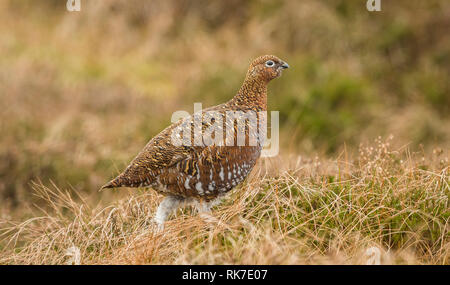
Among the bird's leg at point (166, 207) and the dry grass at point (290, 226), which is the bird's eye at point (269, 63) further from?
the bird's leg at point (166, 207)

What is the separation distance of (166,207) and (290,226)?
897 millimetres

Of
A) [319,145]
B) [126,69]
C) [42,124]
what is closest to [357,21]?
[319,145]

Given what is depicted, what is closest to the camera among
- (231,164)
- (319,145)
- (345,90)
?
(231,164)

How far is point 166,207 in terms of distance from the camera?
4148 millimetres

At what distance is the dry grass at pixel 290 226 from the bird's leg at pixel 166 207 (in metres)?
0.08

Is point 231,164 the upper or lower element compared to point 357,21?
lower

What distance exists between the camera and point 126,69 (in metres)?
11.5

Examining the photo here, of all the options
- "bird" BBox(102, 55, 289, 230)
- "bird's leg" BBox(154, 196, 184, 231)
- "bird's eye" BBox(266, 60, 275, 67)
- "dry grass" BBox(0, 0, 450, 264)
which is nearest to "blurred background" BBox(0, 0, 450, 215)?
"dry grass" BBox(0, 0, 450, 264)

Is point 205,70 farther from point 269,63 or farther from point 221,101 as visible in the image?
point 269,63

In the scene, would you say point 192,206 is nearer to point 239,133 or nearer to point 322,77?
point 239,133

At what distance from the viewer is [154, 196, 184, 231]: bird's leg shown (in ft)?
13.5

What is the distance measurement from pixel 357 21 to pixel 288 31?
145 cm

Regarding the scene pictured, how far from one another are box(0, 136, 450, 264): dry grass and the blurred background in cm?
370

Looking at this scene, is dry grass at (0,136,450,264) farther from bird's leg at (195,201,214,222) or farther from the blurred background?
the blurred background
